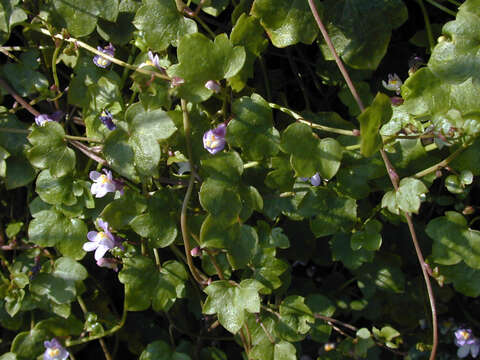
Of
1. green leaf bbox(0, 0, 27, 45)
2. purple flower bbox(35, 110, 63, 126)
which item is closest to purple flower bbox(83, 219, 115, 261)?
purple flower bbox(35, 110, 63, 126)

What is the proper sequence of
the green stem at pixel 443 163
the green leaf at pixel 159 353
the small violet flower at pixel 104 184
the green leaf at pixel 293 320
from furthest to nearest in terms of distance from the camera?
the green leaf at pixel 159 353, the green leaf at pixel 293 320, the small violet flower at pixel 104 184, the green stem at pixel 443 163

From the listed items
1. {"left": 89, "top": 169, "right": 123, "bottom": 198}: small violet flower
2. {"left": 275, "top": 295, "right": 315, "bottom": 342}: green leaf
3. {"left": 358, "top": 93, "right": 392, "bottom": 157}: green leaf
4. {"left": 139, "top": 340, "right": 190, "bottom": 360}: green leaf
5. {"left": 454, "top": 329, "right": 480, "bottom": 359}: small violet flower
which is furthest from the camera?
{"left": 454, "top": 329, "right": 480, "bottom": 359}: small violet flower

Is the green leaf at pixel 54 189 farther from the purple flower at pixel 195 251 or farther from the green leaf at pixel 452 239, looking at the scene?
the green leaf at pixel 452 239

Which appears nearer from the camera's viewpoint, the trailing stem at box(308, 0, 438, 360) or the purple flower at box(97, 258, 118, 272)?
the trailing stem at box(308, 0, 438, 360)

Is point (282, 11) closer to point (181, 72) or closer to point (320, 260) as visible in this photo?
point (181, 72)

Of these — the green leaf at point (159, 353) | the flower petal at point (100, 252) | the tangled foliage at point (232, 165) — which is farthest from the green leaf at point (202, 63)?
the green leaf at point (159, 353)

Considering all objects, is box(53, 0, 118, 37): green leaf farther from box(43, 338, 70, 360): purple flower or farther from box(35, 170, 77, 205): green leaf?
box(43, 338, 70, 360): purple flower
